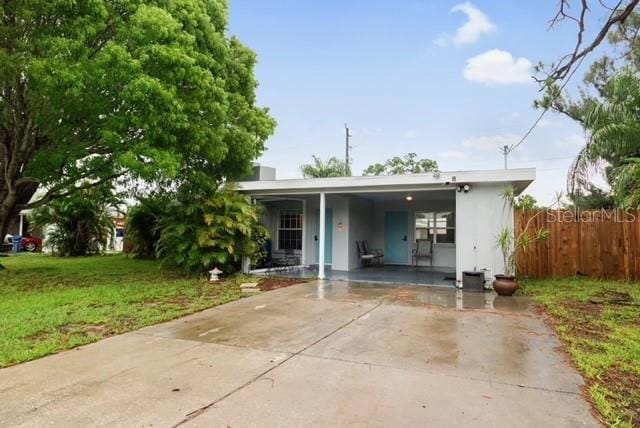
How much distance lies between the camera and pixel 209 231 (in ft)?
32.0

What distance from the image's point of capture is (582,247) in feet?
32.1

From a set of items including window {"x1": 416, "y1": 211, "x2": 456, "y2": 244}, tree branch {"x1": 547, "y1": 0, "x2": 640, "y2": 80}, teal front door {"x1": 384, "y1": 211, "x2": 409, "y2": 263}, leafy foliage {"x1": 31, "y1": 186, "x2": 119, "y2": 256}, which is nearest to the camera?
tree branch {"x1": 547, "y1": 0, "x2": 640, "y2": 80}

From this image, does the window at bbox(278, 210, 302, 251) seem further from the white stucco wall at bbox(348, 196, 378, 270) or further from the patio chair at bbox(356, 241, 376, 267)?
the patio chair at bbox(356, 241, 376, 267)

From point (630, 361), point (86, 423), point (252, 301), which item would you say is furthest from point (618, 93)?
point (86, 423)

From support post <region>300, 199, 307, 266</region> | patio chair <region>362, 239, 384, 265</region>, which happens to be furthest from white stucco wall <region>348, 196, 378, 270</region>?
support post <region>300, 199, 307, 266</region>

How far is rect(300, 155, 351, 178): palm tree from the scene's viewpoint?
32.6 metres

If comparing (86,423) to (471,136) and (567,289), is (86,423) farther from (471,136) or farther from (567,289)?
(471,136)

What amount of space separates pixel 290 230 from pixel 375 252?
10.5 ft

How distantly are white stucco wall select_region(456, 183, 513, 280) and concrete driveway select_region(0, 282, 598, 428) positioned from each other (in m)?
2.87

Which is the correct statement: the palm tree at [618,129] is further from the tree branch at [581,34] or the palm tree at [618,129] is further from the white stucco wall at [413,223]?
the tree branch at [581,34]

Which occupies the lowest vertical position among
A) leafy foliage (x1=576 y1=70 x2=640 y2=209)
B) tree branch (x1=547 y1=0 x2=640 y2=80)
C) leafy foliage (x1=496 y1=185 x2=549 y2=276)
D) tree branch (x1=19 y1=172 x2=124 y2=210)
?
leafy foliage (x1=496 y1=185 x2=549 y2=276)

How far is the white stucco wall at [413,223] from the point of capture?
13.6 metres

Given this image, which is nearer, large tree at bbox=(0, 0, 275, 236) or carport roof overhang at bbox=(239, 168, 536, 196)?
large tree at bbox=(0, 0, 275, 236)

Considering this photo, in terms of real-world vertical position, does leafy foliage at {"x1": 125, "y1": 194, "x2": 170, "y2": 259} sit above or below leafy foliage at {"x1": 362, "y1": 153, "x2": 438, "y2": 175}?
below
